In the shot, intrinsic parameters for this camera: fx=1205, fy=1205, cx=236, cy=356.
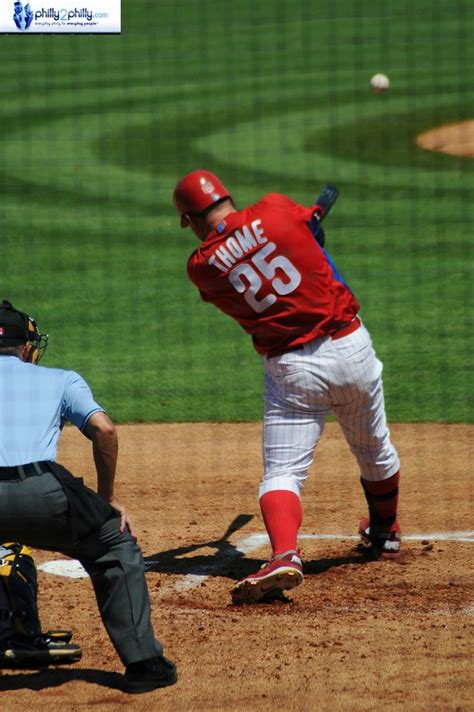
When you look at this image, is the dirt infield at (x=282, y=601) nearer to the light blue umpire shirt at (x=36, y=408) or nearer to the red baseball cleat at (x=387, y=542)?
the red baseball cleat at (x=387, y=542)

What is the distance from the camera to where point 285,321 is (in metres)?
4.89

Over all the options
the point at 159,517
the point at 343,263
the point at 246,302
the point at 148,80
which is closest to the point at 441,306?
the point at 343,263

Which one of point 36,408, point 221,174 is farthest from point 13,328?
point 221,174

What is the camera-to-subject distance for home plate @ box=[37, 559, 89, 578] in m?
5.47

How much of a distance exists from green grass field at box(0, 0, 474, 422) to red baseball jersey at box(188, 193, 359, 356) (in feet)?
11.2

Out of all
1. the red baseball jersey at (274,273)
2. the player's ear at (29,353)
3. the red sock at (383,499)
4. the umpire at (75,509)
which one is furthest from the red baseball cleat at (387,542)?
the player's ear at (29,353)

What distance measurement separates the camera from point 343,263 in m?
11.9

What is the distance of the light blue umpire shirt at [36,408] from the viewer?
4039mm

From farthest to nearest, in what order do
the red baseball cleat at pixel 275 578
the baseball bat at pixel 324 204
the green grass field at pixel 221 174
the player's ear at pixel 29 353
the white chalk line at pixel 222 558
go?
the green grass field at pixel 221 174 < the white chalk line at pixel 222 558 < the baseball bat at pixel 324 204 < the red baseball cleat at pixel 275 578 < the player's ear at pixel 29 353

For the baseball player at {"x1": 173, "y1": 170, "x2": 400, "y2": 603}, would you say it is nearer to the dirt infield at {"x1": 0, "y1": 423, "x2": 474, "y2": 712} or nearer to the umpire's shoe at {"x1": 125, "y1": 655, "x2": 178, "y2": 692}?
the dirt infield at {"x1": 0, "y1": 423, "x2": 474, "y2": 712}

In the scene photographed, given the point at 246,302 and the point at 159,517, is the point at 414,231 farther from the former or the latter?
the point at 246,302

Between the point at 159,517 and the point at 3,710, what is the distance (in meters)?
2.45

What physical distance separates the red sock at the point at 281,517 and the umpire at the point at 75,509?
818 millimetres

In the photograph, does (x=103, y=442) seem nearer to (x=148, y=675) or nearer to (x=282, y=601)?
(x=148, y=675)
